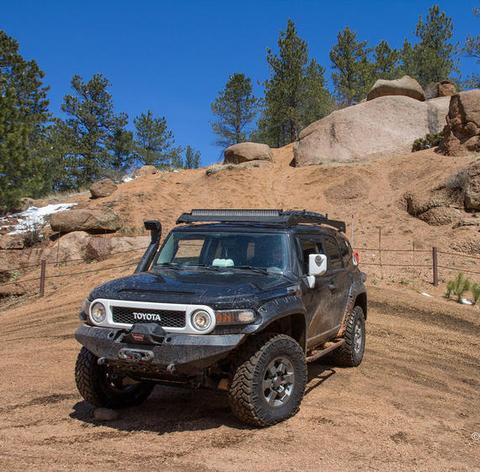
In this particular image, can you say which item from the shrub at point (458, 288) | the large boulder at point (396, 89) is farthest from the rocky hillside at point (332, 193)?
the shrub at point (458, 288)

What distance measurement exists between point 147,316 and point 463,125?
2191cm

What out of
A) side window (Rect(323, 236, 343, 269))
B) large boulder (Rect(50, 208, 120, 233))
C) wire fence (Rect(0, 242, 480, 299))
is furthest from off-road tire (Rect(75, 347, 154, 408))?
large boulder (Rect(50, 208, 120, 233))

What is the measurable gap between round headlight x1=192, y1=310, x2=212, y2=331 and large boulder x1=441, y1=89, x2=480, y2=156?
69.1 ft

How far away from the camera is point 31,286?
17.2 m

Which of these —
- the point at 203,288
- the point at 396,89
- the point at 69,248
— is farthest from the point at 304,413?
the point at 396,89

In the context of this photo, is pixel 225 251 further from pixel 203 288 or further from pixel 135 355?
pixel 135 355

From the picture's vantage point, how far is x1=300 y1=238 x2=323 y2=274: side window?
19.6 ft

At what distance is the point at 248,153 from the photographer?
30.8 m

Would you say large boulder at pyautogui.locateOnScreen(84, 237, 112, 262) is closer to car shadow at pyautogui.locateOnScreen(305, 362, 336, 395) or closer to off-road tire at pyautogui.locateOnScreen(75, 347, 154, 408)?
car shadow at pyautogui.locateOnScreen(305, 362, 336, 395)

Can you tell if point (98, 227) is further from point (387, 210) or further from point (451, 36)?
point (451, 36)

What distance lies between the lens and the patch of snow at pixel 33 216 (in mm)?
23275

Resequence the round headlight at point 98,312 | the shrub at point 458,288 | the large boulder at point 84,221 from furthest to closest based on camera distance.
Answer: the large boulder at point 84,221 → the shrub at point 458,288 → the round headlight at point 98,312

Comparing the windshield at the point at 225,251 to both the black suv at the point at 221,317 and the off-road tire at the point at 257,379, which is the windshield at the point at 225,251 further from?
the off-road tire at the point at 257,379

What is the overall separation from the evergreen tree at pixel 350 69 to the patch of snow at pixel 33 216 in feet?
72.7
